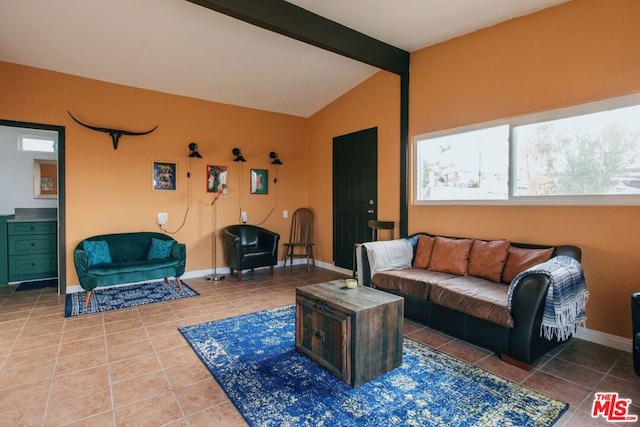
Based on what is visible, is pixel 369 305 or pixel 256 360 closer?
pixel 369 305

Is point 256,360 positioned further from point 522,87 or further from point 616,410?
point 522,87

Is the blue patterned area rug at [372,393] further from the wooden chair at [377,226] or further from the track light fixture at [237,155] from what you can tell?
the track light fixture at [237,155]

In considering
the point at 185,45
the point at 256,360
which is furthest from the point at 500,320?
the point at 185,45

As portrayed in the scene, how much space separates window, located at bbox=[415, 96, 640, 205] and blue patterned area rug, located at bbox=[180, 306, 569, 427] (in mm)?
1829

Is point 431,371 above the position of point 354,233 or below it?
below

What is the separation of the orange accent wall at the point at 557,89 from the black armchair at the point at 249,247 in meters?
2.54

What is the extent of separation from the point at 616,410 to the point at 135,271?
4.47 meters

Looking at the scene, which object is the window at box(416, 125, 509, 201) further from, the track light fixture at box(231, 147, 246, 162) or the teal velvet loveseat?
the teal velvet loveseat

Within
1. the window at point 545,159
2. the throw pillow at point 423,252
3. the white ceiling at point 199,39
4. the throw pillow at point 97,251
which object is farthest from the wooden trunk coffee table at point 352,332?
the throw pillow at point 97,251

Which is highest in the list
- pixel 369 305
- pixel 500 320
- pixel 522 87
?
pixel 522 87

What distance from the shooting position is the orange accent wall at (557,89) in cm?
267

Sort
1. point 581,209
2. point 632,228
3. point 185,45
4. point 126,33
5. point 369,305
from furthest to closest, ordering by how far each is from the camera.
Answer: point 185,45
point 126,33
point 581,209
point 632,228
point 369,305

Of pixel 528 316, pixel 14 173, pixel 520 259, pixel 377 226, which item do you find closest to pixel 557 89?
pixel 520 259

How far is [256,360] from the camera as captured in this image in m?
2.47
